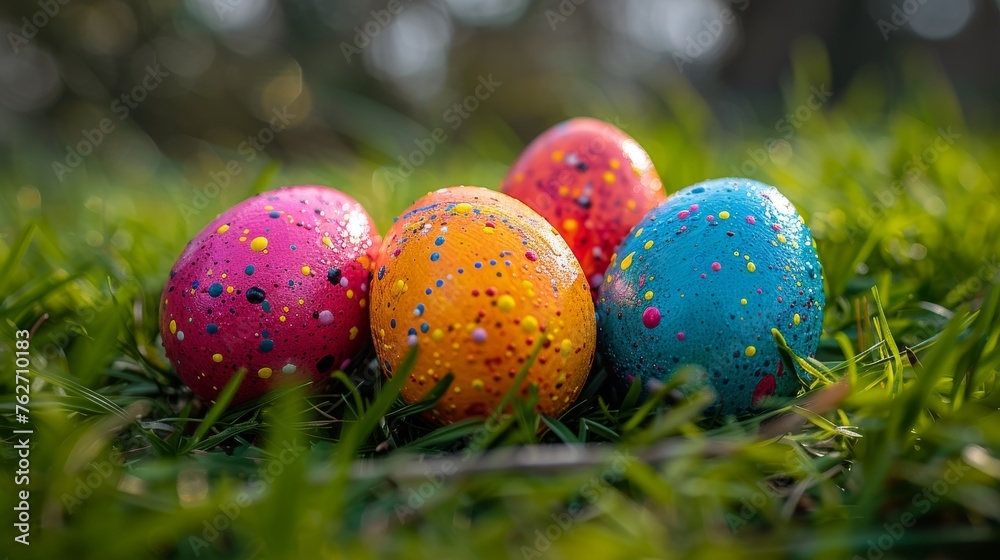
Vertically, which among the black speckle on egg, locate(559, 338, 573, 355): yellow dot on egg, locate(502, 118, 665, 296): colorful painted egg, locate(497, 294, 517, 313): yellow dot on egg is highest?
locate(502, 118, 665, 296): colorful painted egg

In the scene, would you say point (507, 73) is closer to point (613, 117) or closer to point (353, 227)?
point (613, 117)

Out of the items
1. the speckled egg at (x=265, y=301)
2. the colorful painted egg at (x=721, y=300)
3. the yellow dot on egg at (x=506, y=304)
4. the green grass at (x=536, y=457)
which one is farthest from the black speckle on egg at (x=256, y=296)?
the colorful painted egg at (x=721, y=300)

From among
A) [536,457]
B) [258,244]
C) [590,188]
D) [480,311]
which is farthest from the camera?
[590,188]

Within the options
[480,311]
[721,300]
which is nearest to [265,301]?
[480,311]

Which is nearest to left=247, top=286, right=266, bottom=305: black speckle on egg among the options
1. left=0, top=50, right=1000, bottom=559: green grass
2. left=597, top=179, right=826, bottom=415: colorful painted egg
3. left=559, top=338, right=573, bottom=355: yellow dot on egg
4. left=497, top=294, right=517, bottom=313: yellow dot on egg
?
left=0, top=50, right=1000, bottom=559: green grass

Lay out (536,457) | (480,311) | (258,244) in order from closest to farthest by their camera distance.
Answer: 1. (536,457)
2. (480,311)
3. (258,244)

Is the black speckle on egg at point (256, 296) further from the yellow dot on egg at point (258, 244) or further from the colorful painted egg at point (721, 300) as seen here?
the colorful painted egg at point (721, 300)

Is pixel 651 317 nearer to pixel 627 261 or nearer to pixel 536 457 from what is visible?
pixel 627 261

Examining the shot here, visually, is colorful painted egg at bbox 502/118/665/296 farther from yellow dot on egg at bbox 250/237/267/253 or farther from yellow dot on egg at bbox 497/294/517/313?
yellow dot on egg at bbox 250/237/267/253
